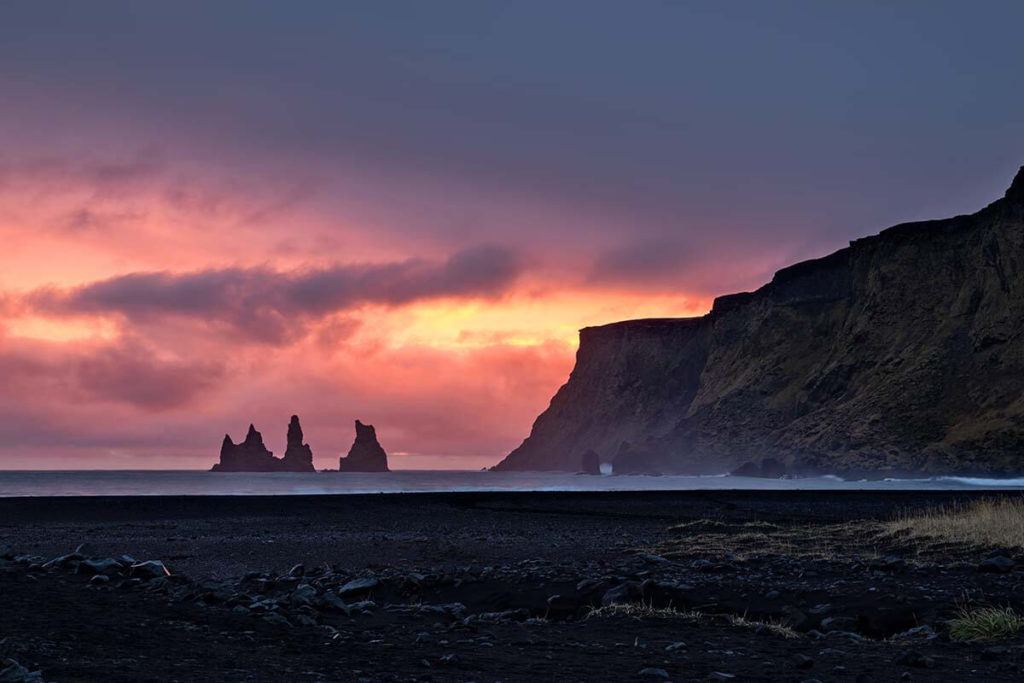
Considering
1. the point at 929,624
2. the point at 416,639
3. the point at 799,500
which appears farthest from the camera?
the point at 799,500

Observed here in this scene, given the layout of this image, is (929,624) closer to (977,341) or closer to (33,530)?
(33,530)

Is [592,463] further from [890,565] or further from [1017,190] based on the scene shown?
[890,565]

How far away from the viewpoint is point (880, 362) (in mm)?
120750

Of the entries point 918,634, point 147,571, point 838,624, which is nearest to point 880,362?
point 838,624

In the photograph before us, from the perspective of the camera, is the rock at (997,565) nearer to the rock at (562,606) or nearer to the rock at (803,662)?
the rock at (562,606)

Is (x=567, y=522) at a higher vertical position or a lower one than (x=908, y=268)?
lower

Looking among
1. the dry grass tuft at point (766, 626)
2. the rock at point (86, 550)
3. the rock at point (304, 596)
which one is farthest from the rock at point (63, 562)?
the dry grass tuft at point (766, 626)

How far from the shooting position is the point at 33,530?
34.6 meters

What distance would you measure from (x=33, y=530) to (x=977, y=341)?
326 ft

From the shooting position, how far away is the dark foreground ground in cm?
1059

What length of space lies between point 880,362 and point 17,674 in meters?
123

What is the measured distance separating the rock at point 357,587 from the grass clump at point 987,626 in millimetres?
9753

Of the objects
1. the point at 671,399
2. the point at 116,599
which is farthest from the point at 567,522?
the point at 671,399

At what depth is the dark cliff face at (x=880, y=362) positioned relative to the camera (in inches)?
4072
